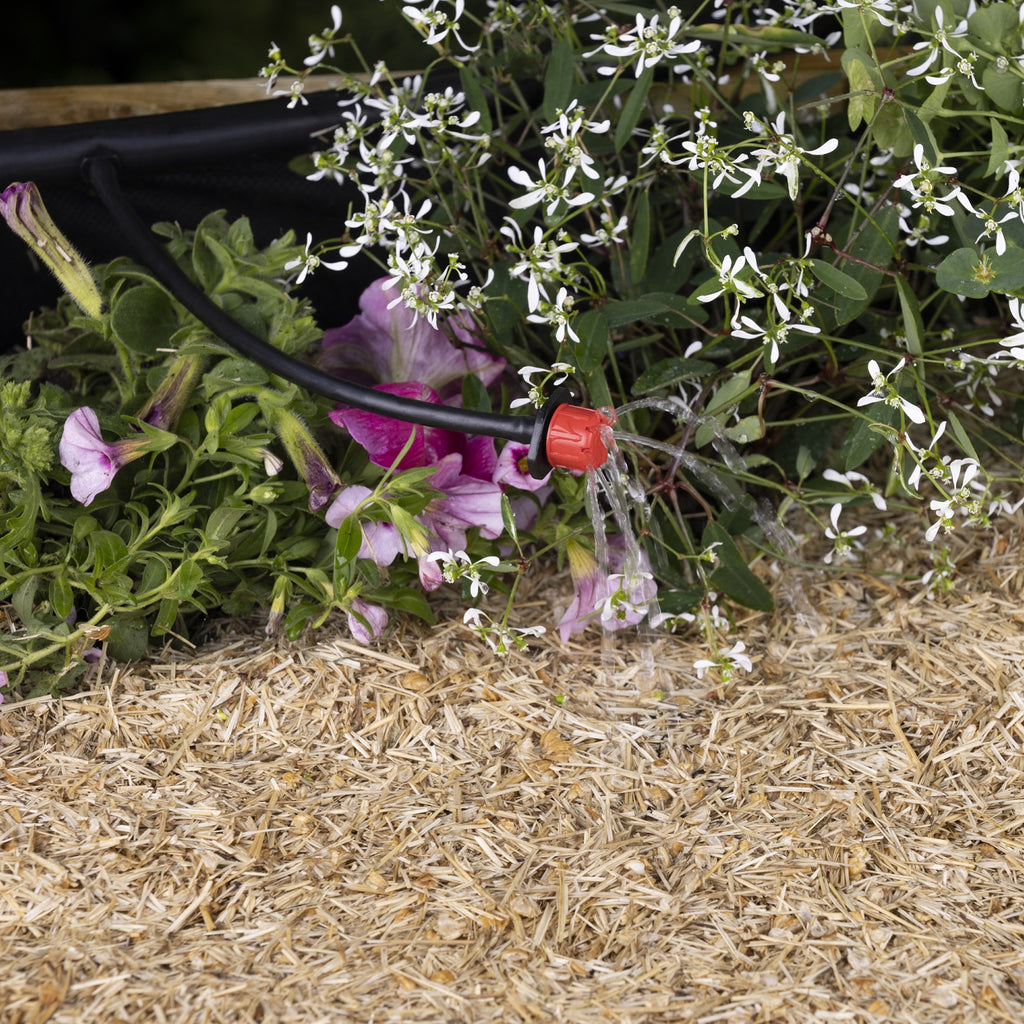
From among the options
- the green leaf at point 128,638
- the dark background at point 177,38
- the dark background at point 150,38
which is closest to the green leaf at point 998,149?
the green leaf at point 128,638

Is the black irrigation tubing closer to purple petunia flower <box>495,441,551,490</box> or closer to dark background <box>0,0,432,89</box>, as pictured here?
purple petunia flower <box>495,441,551,490</box>

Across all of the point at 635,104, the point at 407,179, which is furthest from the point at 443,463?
the point at 635,104

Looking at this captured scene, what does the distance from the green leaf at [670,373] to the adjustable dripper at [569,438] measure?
164 mm

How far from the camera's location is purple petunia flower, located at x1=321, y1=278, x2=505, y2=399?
111 centimetres

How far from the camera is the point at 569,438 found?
0.84m

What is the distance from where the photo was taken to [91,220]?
1.32m

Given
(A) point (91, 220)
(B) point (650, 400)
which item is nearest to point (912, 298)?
(B) point (650, 400)

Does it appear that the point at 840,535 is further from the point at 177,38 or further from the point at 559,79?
the point at 177,38

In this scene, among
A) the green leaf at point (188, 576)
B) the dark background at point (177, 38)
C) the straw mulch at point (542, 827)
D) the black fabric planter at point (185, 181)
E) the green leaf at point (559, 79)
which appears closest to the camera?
the straw mulch at point (542, 827)


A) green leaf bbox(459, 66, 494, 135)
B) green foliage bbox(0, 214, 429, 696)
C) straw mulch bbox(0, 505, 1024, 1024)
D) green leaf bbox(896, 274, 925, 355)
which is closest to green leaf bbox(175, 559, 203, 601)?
green foliage bbox(0, 214, 429, 696)

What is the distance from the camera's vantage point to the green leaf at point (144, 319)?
1.00 m

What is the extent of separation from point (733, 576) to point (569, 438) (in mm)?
261

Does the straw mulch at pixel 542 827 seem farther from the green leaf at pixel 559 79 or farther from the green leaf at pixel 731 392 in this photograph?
the green leaf at pixel 559 79

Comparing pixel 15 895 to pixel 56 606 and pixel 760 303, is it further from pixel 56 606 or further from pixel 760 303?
pixel 760 303
